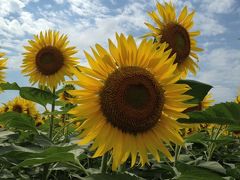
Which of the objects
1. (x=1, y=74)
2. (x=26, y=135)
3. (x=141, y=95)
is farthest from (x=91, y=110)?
(x=1, y=74)

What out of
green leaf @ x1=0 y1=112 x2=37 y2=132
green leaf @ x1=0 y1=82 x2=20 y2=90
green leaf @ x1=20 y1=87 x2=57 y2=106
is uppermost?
green leaf @ x1=0 y1=82 x2=20 y2=90

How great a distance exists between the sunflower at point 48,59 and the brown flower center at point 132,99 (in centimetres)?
424

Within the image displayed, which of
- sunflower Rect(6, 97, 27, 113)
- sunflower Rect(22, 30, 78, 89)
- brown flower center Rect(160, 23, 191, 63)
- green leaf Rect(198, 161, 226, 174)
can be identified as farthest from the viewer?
sunflower Rect(6, 97, 27, 113)

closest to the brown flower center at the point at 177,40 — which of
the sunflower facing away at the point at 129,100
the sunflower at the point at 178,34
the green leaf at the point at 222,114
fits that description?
the sunflower at the point at 178,34

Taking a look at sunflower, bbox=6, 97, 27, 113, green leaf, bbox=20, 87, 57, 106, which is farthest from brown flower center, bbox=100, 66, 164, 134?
sunflower, bbox=6, 97, 27, 113

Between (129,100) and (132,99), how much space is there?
0.08 ft

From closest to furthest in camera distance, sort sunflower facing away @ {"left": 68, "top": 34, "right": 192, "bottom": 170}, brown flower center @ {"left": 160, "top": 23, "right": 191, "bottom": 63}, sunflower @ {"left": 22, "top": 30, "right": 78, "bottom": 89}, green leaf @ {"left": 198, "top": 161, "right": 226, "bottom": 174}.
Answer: sunflower facing away @ {"left": 68, "top": 34, "right": 192, "bottom": 170}, green leaf @ {"left": 198, "top": 161, "right": 226, "bottom": 174}, brown flower center @ {"left": 160, "top": 23, "right": 191, "bottom": 63}, sunflower @ {"left": 22, "top": 30, "right": 78, "bottom": 89}

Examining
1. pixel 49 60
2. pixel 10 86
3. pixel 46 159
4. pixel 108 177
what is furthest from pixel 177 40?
pixel 49 60

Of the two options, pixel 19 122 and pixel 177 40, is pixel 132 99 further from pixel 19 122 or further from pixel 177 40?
pixel 177 40

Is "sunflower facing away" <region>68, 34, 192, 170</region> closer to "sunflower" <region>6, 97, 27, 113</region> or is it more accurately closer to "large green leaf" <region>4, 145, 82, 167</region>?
"large green leaf" <region>4, 145, 82, 167</region>

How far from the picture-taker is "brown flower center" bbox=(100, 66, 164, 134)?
2971mm

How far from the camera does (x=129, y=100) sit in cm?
304

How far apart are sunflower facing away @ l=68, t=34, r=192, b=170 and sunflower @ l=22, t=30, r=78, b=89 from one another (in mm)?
4242

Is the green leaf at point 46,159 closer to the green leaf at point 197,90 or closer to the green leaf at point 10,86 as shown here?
the green leaf at point 197,90
